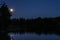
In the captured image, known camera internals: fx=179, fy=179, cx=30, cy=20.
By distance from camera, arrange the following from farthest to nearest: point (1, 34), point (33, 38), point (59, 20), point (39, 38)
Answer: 1. point (33, 38)
2. point (39, 38)
3. point (59, 20)
4. point (1, 34)

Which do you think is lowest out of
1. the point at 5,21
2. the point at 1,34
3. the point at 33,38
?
the point at 33,38

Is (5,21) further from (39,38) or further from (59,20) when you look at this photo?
(39,38)

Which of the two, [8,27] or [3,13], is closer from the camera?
[8,27]

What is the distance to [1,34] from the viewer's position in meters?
9.68

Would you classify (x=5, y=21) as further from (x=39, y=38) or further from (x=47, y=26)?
(x=39, y=38)

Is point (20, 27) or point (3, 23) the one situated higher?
point (3, 23)

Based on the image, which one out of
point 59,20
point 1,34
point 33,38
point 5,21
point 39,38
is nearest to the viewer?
point 1,34

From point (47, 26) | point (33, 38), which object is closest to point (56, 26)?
point (47, 26)

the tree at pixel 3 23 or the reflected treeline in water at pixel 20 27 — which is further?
the reflected treeline in water at pixel 20 27

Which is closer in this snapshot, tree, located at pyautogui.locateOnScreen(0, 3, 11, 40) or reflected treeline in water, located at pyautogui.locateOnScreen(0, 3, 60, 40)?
tree, located at pyautogui.locateOnScreen(0, 3, 11, 40)

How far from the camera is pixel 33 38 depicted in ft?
52.4

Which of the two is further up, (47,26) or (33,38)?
(47,26)

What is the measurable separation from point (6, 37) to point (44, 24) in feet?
8.34

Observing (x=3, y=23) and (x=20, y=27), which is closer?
(x=3, y=23)
